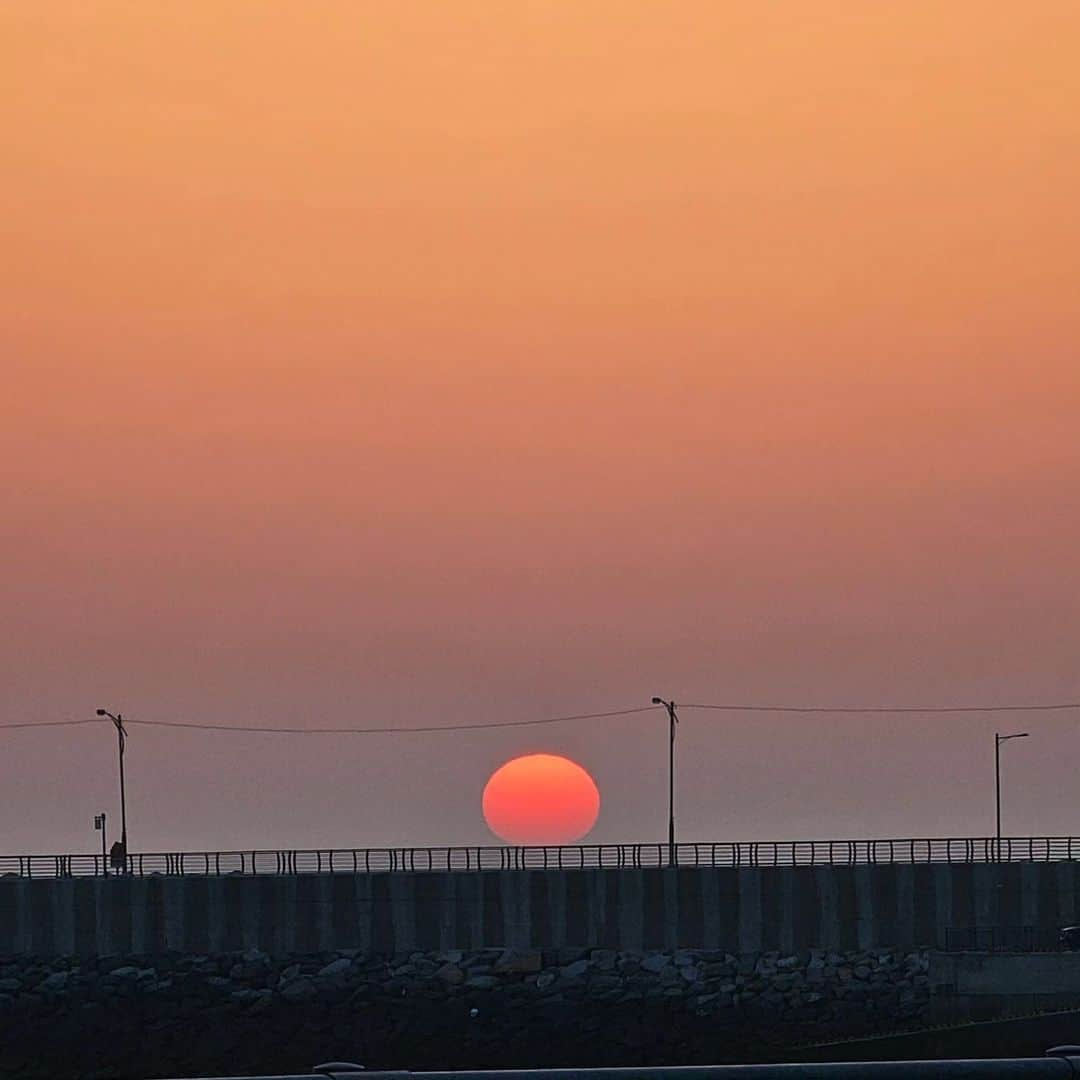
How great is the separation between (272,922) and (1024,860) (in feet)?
123

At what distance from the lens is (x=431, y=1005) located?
95.6 m

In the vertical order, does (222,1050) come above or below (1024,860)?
below

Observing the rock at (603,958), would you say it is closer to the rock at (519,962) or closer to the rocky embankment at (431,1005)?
the rocky embankment at (431,1005)

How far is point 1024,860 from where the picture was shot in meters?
99.4

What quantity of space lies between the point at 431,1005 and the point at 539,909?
7.42m

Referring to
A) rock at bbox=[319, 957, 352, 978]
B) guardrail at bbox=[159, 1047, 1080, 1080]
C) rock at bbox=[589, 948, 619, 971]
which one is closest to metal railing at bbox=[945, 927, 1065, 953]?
rock at bbox=[589, 948, 619, 971]

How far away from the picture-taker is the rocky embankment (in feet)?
284

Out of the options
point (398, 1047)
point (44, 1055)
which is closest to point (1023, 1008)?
point (398, 1047)

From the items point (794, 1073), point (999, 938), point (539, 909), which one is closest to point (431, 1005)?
point (539, 909)

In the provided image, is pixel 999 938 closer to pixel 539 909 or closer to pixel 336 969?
pixel 539 909

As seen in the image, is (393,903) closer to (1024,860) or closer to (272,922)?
(272,922)

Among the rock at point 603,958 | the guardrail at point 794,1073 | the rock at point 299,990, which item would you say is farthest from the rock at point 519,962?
the guardrail at point 794,1073

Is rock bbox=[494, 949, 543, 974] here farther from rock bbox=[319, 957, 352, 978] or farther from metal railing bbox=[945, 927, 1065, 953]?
metal railing bbox=[945, 927, 1065, 953]

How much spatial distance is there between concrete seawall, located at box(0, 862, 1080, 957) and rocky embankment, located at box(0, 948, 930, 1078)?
101cm
